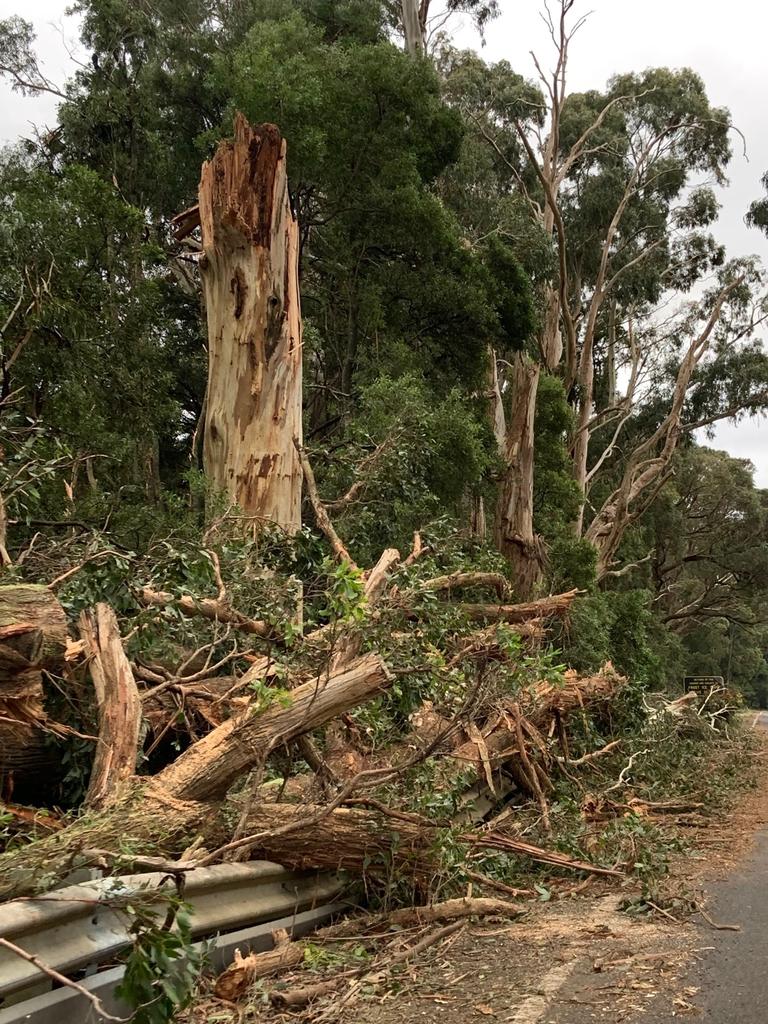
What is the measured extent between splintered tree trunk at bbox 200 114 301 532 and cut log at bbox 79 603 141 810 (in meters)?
3.88

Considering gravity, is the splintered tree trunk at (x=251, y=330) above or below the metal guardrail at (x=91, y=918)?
above

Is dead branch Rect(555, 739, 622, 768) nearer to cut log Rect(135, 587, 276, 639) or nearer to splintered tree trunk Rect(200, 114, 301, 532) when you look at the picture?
splintered tree trunk Rect(200, 114, 301, 532)

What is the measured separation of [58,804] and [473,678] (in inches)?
109

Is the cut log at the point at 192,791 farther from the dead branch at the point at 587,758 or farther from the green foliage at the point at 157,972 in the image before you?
the dead branch at the point at 587,758

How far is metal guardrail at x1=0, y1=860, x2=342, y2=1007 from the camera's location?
2.41 m

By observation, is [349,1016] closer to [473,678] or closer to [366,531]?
[473,678]

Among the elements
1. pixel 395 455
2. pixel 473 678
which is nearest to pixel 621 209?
pixel 395 455

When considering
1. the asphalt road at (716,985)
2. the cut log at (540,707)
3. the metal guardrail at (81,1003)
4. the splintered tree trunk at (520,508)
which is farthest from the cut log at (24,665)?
the splintered tree trunk at (520,508)

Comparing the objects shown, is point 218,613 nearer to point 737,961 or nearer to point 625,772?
point 737,961

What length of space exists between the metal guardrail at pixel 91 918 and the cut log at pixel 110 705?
63 cm

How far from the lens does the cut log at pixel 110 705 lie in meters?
3.95

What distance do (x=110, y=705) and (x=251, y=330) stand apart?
202 inches

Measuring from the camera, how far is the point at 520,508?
592 inches

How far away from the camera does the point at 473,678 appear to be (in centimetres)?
615
